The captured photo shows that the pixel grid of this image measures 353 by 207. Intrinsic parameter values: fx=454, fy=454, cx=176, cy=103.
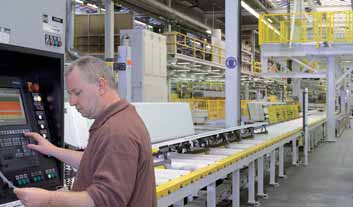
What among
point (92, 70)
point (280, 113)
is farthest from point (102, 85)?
point (280, 113)

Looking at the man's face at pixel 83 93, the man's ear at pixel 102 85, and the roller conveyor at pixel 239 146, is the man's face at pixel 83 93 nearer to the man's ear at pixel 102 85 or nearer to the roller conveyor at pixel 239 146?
the man's ear at pixel 102 85

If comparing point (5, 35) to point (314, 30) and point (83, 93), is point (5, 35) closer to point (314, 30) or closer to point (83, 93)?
point (83, 93)

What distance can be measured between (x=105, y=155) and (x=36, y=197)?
0.92 ft

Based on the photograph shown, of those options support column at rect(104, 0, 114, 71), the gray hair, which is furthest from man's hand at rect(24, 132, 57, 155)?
support column at rect(104, 0, 114, 71)

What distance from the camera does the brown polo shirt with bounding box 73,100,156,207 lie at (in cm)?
162

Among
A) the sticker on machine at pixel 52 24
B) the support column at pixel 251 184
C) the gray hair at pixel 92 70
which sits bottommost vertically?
the support column at pixel 251 184

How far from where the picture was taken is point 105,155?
1655 mm

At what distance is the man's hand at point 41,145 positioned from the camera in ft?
7.07

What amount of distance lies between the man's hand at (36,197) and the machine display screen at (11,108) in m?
0.52

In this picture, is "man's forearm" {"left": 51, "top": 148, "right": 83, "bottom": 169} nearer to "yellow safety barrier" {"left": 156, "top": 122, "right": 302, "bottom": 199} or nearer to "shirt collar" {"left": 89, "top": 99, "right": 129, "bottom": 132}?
"shirt collar" {"left": 89, "top": 99, "right": 129, "bottom": 132}

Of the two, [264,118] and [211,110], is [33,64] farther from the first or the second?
A: [211,110]

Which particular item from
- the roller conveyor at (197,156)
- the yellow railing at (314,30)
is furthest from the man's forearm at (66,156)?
the yellow railing at (314,30)

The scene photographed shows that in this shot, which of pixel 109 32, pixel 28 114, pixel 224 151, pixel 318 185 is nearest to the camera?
pixel 28 114

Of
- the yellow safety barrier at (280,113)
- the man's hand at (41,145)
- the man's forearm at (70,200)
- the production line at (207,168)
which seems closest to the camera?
the man's forearm at (70,200)
